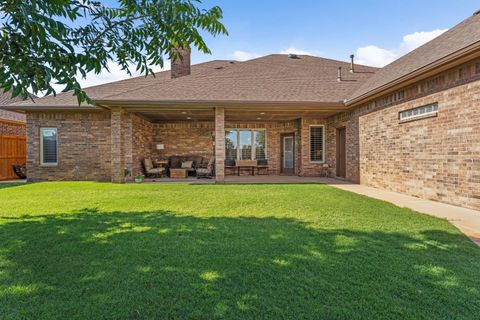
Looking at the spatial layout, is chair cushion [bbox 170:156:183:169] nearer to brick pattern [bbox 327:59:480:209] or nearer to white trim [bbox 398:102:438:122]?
brick pattern [bbox 327:59:480:209]

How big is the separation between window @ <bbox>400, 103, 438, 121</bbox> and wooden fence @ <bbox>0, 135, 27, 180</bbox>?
16082mm

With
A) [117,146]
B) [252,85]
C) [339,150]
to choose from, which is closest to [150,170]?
[117,146]

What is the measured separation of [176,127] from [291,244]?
38.7 ft

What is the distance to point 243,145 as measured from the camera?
14.9 metres

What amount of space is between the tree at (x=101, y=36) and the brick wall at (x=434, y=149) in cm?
564

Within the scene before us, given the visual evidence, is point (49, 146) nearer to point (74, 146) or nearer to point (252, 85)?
point (74, 146)

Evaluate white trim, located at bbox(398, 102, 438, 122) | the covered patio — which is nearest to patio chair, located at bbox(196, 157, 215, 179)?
the covered patio

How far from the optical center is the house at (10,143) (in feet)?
41.5


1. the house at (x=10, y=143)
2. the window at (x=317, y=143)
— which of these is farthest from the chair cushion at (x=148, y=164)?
the window at (x=317, y=143)

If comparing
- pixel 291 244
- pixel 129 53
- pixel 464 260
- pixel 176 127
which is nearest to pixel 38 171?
pixel 176 127

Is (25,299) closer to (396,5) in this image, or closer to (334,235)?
→ (334,235)

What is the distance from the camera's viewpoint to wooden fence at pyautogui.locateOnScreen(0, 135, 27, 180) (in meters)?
12.6

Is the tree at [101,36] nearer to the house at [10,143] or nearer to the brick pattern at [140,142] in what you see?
the brick pattern at [140,142]

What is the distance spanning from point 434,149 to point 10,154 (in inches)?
659
